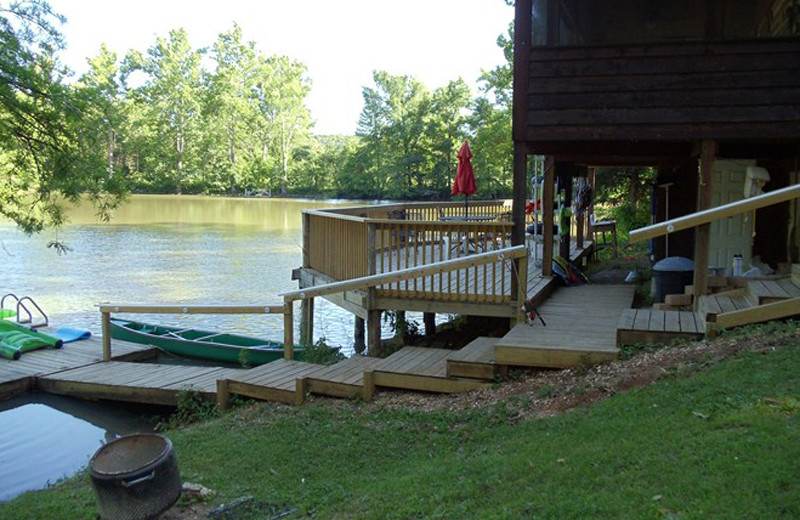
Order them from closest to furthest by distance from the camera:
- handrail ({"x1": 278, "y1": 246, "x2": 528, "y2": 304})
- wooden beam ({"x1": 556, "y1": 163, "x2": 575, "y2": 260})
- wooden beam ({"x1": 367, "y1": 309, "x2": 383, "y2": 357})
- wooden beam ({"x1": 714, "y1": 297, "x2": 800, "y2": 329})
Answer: wooden beam ({"x1": 714, "y1": 297, "x2": 800, "y2": 329}) → handrail ({"x1": 278, "y1": 246, "x2": 528, "y2": 304}) → wooden beam ({"x1": 367, "y1": 309, "x2": 383, "y2": 357}) → wooden beam ({"x1": 556, "y1": 163, "x2": 575, "y2": 260})

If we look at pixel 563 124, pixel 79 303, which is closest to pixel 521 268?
pixel 563 124

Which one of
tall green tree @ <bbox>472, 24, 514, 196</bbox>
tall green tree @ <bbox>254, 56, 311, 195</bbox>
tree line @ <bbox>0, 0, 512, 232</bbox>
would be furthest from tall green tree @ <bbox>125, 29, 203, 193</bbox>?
tall green tree @ <bbox>472, 24, 514, 196</bbox>

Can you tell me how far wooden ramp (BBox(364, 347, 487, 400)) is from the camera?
23.4 feet

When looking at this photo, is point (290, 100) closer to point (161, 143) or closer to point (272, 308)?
point (161, 143)

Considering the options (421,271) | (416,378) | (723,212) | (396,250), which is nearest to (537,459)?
(416,378)

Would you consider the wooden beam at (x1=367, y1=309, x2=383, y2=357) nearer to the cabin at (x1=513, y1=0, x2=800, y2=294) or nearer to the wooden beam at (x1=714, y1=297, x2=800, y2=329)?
the cabin at (x1=513, y1=0, x2=800, y2=294)

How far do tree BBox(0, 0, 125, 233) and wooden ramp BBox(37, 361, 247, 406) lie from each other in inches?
90.7

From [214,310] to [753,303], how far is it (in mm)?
6927

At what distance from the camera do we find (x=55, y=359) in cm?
1153

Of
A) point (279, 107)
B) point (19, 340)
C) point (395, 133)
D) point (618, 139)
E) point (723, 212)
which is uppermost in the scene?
point (279, 107)

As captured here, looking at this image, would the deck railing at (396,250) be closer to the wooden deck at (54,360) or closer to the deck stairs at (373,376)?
the deck stairs at (373,376)

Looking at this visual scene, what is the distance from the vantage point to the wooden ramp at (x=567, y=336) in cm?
682

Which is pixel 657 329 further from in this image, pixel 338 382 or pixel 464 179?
pixel 464 179

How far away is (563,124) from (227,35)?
78.0 meters
